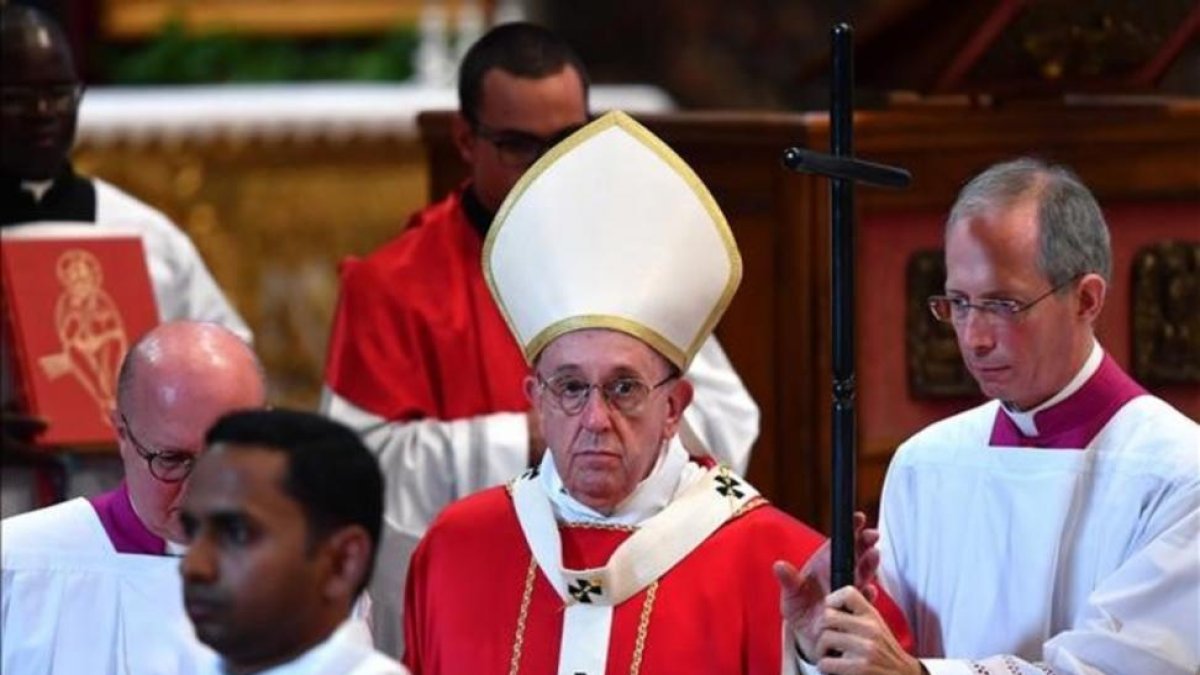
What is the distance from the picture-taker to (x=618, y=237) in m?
5.66

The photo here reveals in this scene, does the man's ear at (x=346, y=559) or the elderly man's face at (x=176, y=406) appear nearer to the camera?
the man's ear at (x=346, y=559)

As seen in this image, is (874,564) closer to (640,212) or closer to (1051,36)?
(640,212)

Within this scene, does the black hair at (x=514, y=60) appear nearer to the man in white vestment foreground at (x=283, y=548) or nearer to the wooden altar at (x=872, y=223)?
the wooden altar at (x=872, y=223)

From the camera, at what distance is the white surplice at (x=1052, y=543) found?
5.33 m

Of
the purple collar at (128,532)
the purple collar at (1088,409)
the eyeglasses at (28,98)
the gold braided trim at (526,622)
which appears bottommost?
the gold braided trim at (526,622)

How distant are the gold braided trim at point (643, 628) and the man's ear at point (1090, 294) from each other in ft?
2.83

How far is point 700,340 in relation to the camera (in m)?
5.69

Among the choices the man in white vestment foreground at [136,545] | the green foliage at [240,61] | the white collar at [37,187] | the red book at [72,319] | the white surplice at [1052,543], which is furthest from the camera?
the green foliage at [240,61]

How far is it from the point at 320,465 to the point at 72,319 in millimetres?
3328

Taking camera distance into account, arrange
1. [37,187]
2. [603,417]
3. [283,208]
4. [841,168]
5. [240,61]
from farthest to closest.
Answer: [240,61] < [283,208] < [37,187] < [603,417] < [841,168]

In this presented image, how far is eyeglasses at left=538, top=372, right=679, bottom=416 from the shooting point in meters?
5.43

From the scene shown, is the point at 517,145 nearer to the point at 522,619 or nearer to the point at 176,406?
the point at 522,619

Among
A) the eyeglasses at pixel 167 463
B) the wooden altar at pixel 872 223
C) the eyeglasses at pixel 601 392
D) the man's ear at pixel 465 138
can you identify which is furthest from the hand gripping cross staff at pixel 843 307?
the wooden altar at pixel 872 223

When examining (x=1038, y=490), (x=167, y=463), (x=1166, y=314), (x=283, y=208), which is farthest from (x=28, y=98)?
(x=283, y=208)
